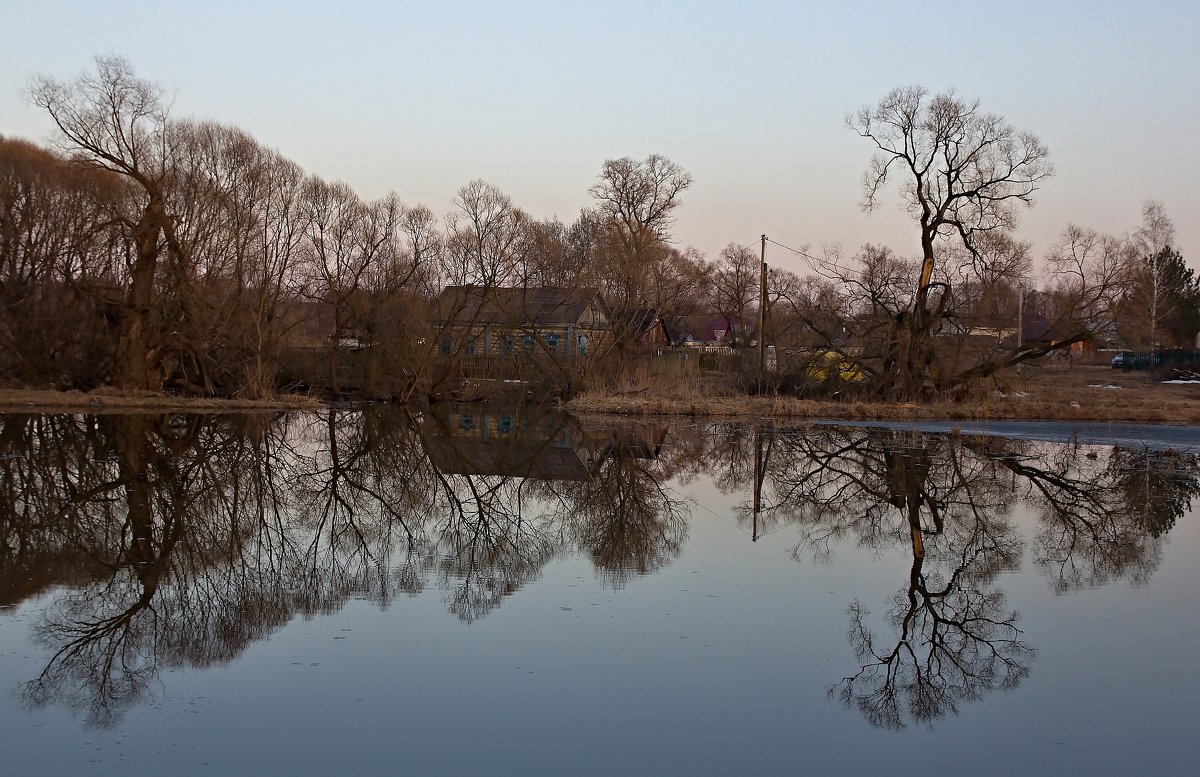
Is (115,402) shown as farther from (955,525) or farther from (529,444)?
(955,525)

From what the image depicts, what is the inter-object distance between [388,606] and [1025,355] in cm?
2823

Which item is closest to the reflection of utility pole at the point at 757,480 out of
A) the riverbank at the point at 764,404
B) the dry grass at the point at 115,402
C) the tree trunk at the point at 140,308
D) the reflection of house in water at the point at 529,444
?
the reflection of house in water at the point at 529,444

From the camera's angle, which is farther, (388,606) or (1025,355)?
(1025,355)

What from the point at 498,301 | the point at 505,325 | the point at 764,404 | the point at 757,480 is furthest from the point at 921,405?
the point at 757,480

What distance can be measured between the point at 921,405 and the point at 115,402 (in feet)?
80.5

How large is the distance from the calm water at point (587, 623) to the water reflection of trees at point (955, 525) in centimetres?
5

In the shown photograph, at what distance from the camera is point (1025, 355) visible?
31.9 metres

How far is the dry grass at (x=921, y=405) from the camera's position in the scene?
97.6ft

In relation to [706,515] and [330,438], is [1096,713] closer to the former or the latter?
[706,515]

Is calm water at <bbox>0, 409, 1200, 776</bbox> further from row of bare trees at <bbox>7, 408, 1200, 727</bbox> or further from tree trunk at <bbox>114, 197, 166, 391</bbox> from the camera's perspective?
tree trunk at <bbox>114, 197, 166, 391</bbox>

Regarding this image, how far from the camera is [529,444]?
22.7 metres

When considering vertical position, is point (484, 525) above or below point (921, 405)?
below

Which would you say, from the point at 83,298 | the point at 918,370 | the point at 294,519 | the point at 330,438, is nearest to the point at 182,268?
the point at 83,298

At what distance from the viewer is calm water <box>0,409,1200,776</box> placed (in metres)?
5.71
